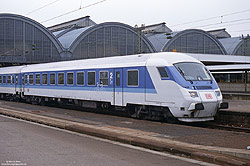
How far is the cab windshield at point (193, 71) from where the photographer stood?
15047 millimetres

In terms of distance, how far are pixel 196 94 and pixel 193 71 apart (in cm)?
147

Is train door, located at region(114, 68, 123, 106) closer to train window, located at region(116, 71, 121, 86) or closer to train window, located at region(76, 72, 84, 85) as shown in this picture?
train window, located at region(116, 71, 121, 86)

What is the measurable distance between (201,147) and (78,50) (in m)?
56.8

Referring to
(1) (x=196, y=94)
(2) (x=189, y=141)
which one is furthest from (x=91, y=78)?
(2) (x=189, y=141)

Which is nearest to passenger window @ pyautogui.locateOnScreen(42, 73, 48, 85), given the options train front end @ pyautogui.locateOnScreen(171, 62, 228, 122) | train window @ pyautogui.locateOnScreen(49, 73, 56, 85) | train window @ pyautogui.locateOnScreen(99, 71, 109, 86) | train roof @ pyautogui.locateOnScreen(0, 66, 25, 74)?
train window @ pyautogui.locateOnScreen(49, 73, 56, 85)

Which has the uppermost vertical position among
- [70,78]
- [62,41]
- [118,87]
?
[62,41]

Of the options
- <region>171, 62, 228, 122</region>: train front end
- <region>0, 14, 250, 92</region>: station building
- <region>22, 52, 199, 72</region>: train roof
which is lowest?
<region>171, 62, 228, 122</region>: train front end

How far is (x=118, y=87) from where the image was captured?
17.9m

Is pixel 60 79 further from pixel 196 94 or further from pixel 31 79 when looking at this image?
pixel 196 94

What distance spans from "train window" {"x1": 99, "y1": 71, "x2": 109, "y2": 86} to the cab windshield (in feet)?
15.6

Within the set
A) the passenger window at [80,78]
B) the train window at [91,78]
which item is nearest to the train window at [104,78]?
the train window at [91,78]

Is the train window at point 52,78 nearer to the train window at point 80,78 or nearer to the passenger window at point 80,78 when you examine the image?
the train window at point 80,78

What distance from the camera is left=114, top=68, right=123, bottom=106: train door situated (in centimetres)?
1773

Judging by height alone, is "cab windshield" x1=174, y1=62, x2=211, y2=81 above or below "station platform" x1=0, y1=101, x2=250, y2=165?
above
